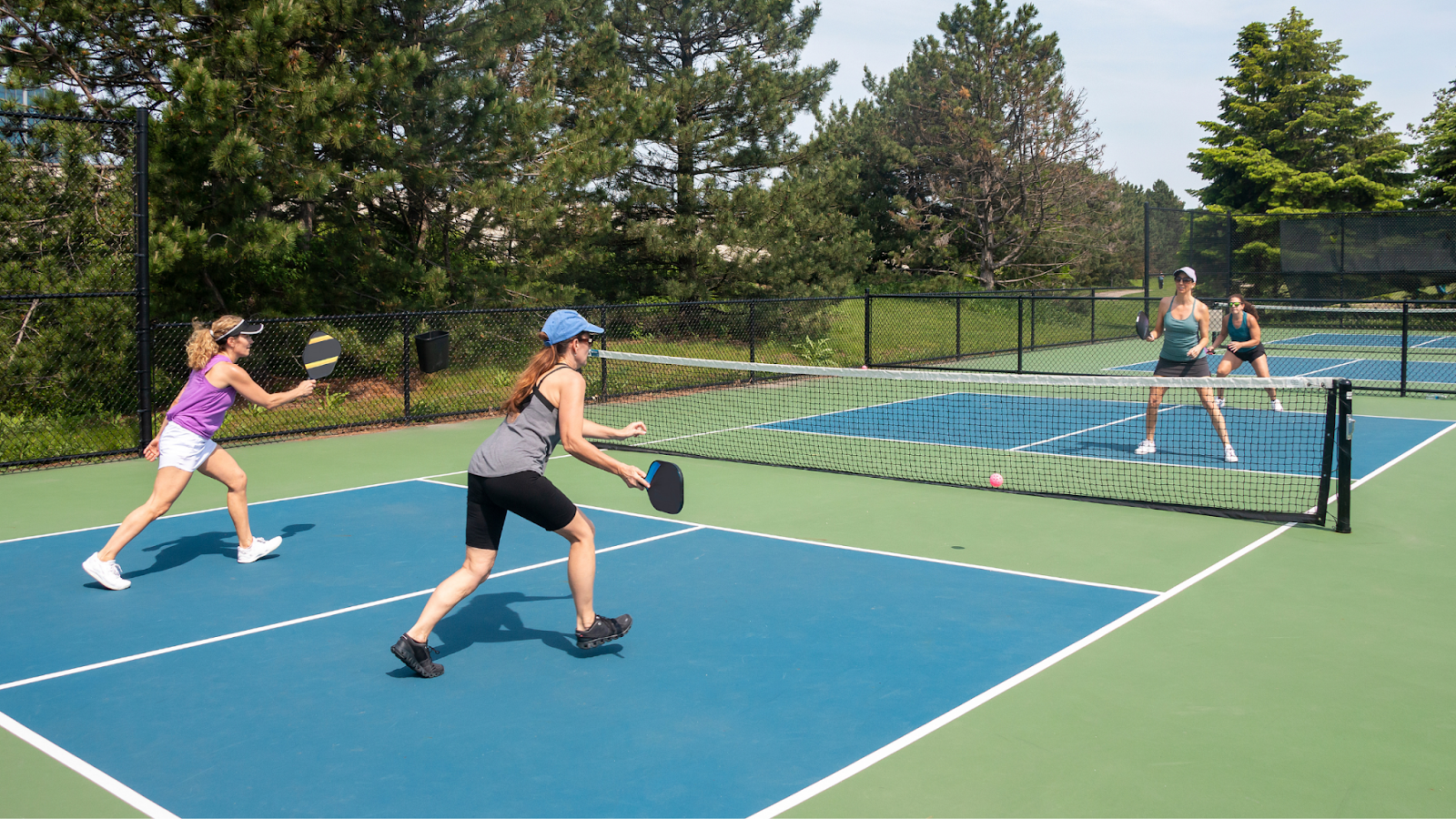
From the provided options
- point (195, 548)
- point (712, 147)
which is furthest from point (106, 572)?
point (712, 147)

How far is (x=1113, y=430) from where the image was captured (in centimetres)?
1363

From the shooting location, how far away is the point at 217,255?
13875mm

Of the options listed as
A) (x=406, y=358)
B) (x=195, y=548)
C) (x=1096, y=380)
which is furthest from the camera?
(x=406, y=358)

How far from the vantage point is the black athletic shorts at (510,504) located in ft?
17.1

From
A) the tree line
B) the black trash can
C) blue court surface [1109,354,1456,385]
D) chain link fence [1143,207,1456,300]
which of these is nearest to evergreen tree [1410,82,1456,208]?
the tree line

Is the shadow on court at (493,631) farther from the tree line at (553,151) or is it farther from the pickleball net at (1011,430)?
the tree line at (553,151)

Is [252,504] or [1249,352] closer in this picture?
[252,504]

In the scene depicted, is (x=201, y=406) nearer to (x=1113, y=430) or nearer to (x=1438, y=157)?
(x=1113, y=430)

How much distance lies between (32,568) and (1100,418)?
40.8 feet

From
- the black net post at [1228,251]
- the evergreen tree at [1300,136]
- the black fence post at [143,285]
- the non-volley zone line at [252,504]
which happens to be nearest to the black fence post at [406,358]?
the black fence post at [143,285]

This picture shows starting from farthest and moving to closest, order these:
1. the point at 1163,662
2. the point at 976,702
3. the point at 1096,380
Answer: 1. the point at 1096,380
2. the point at 1163,662
3. the point at 976,702

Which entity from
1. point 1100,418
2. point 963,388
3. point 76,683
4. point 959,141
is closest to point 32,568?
point 76,683

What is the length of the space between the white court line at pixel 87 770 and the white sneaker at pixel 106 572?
2.10 meters

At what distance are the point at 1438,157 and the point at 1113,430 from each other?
35263 millimetres
